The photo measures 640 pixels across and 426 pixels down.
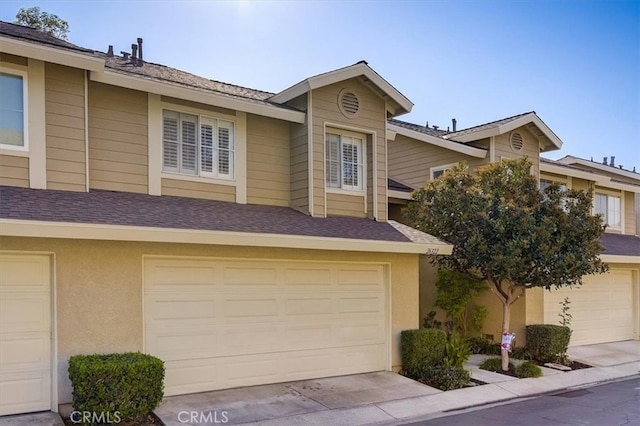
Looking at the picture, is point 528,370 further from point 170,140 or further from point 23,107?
point 23,107

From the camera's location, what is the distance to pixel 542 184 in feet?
56.1

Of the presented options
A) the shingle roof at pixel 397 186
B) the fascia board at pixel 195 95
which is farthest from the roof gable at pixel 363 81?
the shingle roof at pixel 397 186

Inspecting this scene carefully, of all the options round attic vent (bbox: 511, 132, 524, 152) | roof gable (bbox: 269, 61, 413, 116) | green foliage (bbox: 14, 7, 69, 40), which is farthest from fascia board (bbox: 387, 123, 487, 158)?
green foliage (bbox: 14, 7, 69, 40)

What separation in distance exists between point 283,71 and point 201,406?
28.2ft

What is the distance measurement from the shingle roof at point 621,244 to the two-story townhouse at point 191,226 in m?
7.72

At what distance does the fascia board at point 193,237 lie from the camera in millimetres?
7172

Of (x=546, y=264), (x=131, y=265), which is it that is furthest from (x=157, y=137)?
(x=546, y=264)

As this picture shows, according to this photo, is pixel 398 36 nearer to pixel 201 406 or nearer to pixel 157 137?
pixel 157 137

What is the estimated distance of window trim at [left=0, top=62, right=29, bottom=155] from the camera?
8.53m

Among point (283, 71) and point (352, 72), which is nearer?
point (352, 72)

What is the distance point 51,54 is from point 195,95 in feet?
8.54

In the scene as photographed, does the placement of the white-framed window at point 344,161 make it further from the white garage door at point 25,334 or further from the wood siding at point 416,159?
the white garage door at point 25,334

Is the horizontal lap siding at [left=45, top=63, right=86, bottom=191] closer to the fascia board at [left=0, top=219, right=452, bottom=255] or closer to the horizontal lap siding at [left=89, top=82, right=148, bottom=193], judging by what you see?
the horizontal lap siding at [left=89, top=82, right=148, bottom=193]

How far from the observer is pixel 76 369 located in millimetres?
7230
